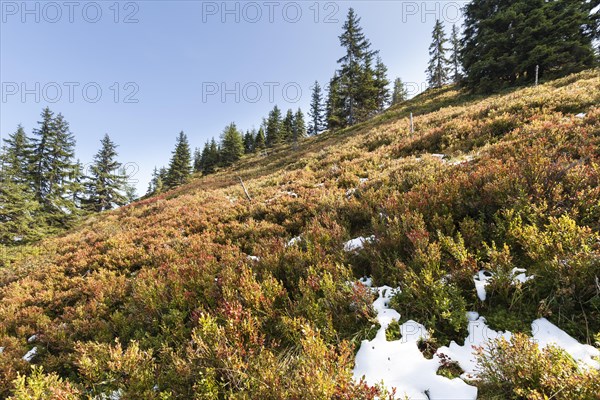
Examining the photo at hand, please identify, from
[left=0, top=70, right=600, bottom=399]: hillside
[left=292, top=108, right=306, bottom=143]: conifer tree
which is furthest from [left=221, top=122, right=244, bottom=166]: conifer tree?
[left=0, top=70, right=600, bottom=399]: hillside

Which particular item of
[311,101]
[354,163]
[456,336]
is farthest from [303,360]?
[311,101]

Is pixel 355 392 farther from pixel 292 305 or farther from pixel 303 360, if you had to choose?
pixel 292 305

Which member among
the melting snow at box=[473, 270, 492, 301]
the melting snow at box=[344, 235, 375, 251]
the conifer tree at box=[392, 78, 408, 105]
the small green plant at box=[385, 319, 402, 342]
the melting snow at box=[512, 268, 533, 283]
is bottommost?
the small green plant at box=[385, 319, 402, 342]

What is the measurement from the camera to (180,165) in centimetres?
4462

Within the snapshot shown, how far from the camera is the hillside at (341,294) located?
102 inches

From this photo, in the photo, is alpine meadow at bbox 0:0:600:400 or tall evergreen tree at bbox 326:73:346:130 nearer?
alpine meadow at bbox 0:0:600:400

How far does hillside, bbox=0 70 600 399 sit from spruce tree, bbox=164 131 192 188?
3967 cm

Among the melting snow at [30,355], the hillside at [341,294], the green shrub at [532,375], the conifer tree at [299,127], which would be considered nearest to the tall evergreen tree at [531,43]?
the hillside at [341,294]

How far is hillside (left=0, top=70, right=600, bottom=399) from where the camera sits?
2.60m

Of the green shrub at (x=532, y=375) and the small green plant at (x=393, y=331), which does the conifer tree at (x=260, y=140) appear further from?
the green shrub at (x=532, y=375)

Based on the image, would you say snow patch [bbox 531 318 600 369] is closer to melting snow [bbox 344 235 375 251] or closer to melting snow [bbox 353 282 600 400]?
melting snow [bbox 353 282 600 400]

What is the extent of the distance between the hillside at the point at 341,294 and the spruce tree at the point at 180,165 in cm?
3967

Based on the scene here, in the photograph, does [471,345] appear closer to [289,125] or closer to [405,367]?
[405,367]

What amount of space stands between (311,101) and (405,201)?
60206 millimetres
